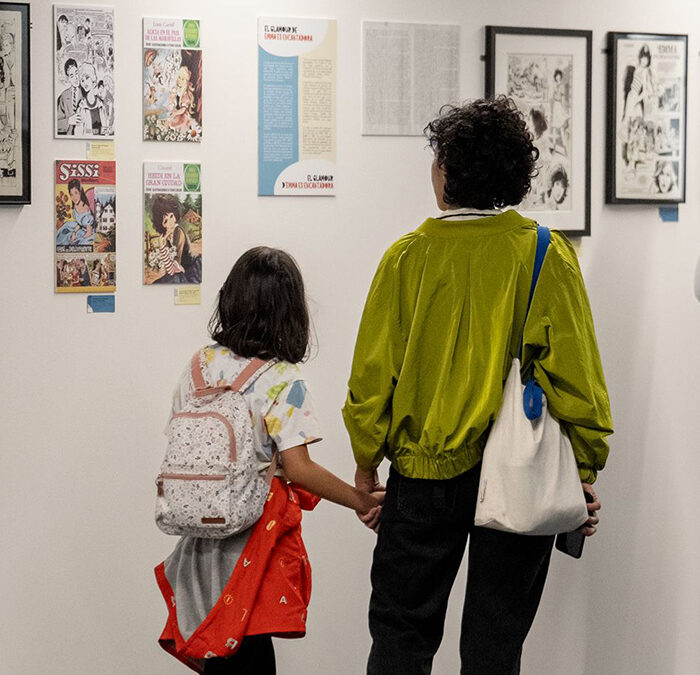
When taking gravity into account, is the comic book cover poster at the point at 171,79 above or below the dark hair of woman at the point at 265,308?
above

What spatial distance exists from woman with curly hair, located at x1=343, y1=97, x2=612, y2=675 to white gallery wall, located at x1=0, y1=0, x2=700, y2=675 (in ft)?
2.71

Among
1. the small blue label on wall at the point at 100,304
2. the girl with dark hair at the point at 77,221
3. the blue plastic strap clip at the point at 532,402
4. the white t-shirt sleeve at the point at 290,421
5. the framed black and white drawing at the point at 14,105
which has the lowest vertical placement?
the white t-shirt sleeve at the point at 290,421

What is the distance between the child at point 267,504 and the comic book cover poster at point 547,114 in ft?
3.45

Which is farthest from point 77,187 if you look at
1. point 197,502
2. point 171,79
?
point 197,502

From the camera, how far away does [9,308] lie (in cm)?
267

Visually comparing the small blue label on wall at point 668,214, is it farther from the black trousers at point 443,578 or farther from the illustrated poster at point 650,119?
the black trousers at point 443,578

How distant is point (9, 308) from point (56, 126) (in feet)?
1.61

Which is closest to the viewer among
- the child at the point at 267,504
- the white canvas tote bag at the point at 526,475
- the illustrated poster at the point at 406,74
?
the white canvas tote bag at the point at 526,475

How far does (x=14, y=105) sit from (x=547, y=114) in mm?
1451

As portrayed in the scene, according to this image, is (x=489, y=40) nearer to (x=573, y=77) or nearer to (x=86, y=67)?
(x=573, y=77)

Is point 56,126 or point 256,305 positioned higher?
point 56,126

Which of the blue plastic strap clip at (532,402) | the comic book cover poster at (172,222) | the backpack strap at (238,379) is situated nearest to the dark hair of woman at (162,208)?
the comic book cover poster at (172,222)

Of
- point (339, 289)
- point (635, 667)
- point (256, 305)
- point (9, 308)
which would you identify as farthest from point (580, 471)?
point (9, 308)

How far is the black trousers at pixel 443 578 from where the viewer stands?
1.97 meters
